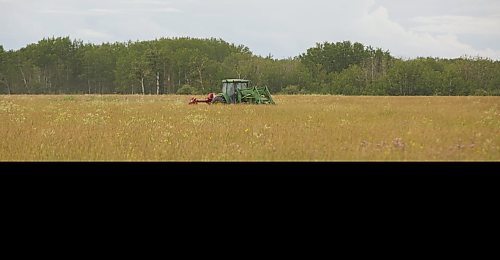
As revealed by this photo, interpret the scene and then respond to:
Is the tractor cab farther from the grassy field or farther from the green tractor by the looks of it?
the grassy field

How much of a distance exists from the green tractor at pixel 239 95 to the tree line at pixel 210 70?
0.13 ft

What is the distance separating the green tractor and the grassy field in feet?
0.18

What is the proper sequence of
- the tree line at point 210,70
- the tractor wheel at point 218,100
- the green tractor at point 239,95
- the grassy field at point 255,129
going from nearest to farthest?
the grassy field at point 255,129 → the tree line at point 210,70 → the green tractor at point 239,95 → the tractor wheel at point 218,100

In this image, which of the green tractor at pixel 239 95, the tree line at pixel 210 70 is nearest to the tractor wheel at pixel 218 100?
the green tractor at pixel 239 95

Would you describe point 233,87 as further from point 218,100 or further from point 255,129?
point 255,129

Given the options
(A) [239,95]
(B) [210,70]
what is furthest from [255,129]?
(B) [210,70]

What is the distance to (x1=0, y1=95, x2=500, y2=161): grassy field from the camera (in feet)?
7.79

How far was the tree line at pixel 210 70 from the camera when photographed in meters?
2.48

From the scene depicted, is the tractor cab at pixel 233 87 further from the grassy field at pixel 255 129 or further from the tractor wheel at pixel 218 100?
the grassy field at pixel 255 129

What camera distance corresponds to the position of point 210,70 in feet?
8.53

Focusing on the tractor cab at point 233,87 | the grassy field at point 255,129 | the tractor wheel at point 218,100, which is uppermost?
the tractor cab at point 233,87

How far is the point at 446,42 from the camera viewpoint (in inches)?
104

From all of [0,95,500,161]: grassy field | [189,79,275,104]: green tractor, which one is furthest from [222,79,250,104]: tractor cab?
[0,95,500,161]: grassy field
